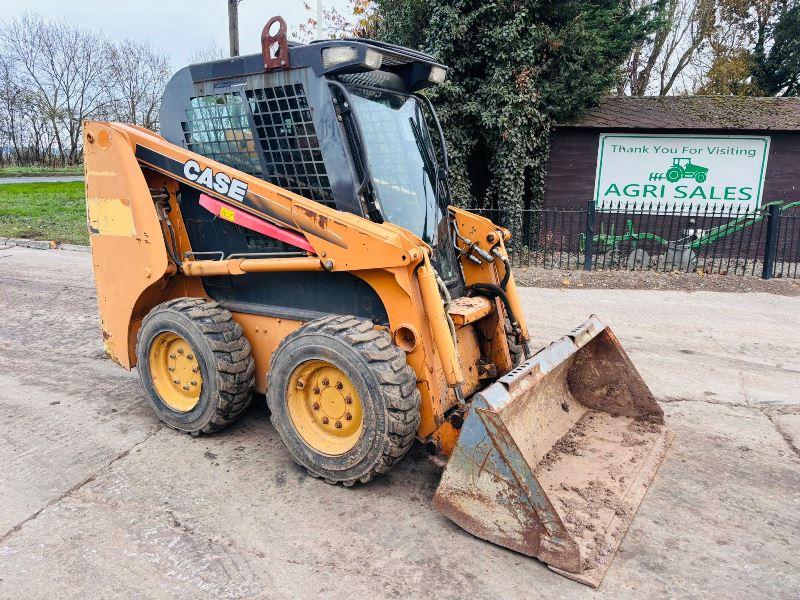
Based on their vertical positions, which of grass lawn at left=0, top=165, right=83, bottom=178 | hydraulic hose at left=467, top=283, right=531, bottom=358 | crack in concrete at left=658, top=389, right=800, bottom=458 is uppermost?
grass lawn at left=0, top=165, right=83, bottom=178

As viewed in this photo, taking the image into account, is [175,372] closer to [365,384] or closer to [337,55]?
[365,384]

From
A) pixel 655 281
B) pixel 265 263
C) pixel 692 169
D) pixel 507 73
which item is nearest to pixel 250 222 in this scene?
pixel 265 263

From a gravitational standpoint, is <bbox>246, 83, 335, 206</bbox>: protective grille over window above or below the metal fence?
above

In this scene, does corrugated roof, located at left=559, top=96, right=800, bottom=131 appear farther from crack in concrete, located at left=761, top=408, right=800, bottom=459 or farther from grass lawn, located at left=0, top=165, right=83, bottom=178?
grass lawn, located at left=0, top=165, right=83, bottom=178

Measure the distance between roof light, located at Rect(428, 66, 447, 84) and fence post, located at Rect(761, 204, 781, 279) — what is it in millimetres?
8437

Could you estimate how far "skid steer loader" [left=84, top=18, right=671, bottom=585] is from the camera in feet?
10.2

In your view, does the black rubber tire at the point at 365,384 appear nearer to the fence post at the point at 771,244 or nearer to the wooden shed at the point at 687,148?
the fence post at the point at 771,244

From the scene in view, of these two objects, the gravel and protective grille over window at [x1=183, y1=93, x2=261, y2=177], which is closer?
protective grille over window at [x1=183, y1=93, x2=261, y2=177]

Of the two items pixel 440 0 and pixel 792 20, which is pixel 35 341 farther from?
pixel 792 20

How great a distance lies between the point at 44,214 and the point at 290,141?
47.2ft

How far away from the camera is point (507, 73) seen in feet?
38.0

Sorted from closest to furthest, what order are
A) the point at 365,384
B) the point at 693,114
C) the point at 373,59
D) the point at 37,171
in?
the point at 365,384
the point at 373,59
the point at 693,114
the point at 37,171

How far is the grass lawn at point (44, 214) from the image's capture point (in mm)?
12694

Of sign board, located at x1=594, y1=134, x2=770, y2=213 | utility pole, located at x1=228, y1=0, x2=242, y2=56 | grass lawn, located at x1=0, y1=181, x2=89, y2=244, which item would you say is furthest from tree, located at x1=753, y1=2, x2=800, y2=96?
grass lawn, located at x1=0, y1=181, x2=89, y2=244
